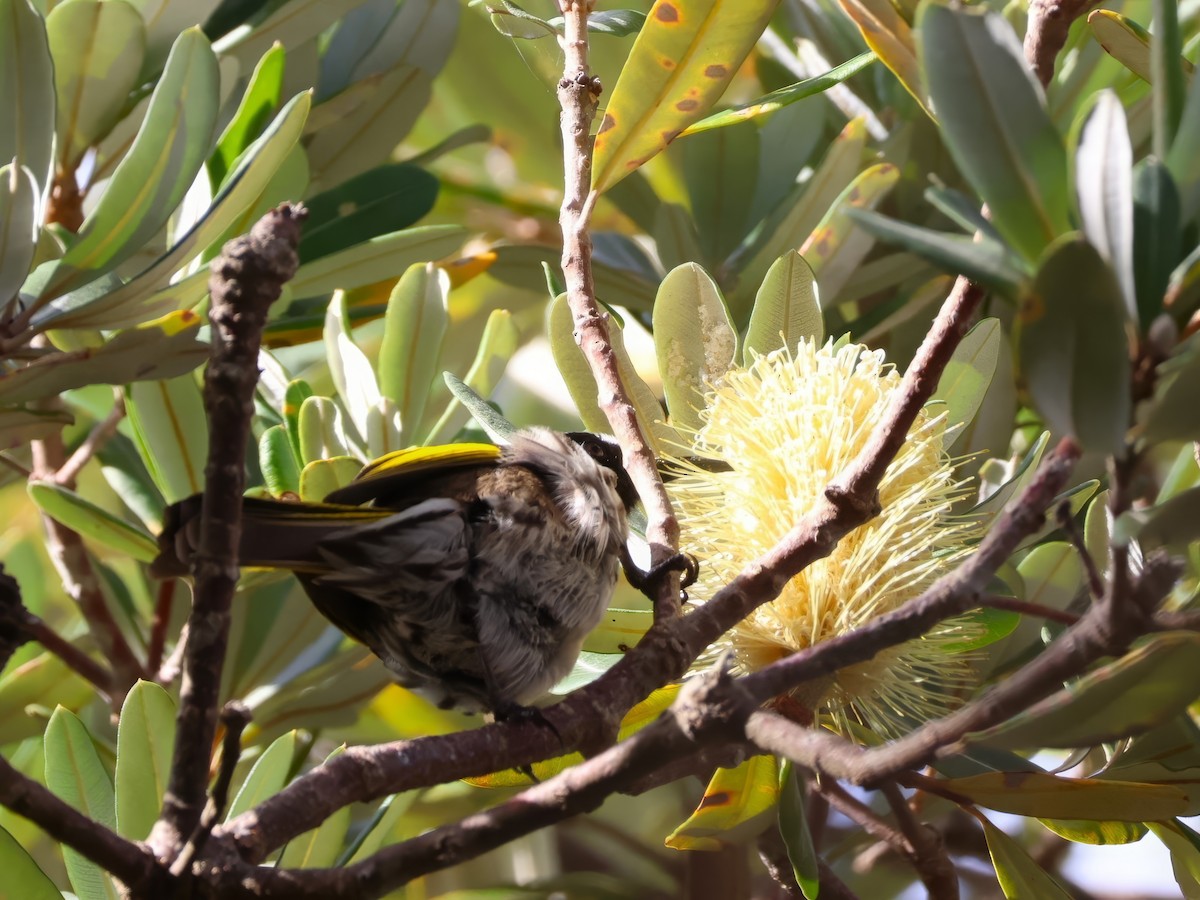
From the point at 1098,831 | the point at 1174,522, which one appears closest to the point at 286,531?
the point at 1174,522

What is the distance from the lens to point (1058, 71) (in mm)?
2320

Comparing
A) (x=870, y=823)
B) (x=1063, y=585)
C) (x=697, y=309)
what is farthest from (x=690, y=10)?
(x=870, y=823)

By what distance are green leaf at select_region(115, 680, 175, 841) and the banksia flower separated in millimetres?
766

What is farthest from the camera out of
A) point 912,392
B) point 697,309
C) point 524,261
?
point 524,261

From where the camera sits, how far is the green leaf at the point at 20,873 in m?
1.43

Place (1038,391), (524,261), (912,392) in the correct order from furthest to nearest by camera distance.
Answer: (524,261), (912,392), (1038,391)

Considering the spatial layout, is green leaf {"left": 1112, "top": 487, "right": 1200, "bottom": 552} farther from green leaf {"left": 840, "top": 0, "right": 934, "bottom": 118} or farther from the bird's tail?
the bird's tail

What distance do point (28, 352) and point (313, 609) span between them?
64 cm

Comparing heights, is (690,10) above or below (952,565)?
above

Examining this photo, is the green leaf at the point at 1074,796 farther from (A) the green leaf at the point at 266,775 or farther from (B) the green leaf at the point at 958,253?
(A) the green leaf at the point at 266,775

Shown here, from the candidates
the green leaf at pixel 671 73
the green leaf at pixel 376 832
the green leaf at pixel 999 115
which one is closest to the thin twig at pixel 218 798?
the green leaf at pixel 999 115

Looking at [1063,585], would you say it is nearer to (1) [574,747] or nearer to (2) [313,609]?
(1) [574,747]

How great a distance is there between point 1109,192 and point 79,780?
58.6 inches

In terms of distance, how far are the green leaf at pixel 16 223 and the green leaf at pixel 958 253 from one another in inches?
45.3
